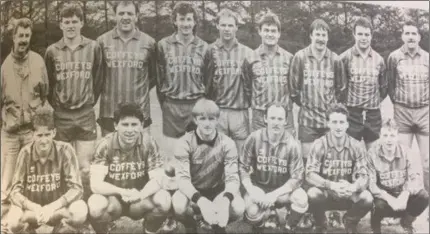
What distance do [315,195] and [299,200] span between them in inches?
2.2

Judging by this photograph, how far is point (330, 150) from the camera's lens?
1.47m

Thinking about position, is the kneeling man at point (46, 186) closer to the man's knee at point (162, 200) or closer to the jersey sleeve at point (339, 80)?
the man's knee at point (162, 200)

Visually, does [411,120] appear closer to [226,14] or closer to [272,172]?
[272,172]

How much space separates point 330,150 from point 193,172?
44 centimetres

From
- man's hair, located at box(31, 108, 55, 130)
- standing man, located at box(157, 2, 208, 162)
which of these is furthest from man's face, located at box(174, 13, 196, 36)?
man's hair, located at box(31, 108, 55, 130)

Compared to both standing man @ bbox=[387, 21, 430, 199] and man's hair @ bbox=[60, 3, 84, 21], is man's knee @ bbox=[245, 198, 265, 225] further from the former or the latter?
man's hair @ bbox=[60, 3, 84, 21]

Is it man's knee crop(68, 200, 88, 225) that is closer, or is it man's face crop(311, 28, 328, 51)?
man's knee crop(68, 200, 88, 225)

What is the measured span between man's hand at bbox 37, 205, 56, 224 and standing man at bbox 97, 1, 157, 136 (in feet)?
0.84

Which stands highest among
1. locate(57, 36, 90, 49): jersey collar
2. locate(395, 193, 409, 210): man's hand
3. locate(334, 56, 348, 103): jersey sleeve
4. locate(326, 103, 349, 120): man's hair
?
locate(57, 36, 90, 49): jersey collar

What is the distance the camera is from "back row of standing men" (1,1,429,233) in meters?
1.34

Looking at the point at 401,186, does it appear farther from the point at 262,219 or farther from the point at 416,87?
the point at 262,219

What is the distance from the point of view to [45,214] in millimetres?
1300

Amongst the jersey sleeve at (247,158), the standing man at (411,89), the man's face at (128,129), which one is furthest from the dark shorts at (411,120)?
the man's face at (128,129)

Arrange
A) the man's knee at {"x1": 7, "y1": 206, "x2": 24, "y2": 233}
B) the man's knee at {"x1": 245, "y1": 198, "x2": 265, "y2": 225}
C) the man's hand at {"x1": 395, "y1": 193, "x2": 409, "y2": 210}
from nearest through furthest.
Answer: the man's knee at {"x1": 7, "y1": 206, "x2": 24, "y2": 233}
the man's knee at {"x1": 245, "y1": 198, "x2": 265, "y2": 225}
the man's hand at {"x1": 395, "y1": 193, "x2": 409, "y2": 210}
